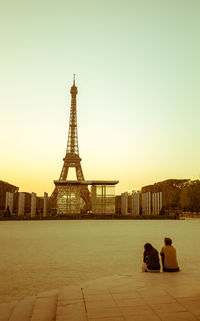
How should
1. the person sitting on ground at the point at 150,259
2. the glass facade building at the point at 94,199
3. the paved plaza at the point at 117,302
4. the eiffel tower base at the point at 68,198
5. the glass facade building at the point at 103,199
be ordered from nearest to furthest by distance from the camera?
the paved plaza at the point at 117,302, the person sitting on ground at the point at 150,259, the glass facade building at the point at 103,199, the glass facade building at the point at 94,199, the eiffel tower base at the point at 68,198

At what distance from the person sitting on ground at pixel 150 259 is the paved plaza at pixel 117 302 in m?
0.75

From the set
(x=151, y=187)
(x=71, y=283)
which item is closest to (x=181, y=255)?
(x=71, y=283)

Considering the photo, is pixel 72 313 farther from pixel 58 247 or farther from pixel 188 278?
pixel 58 247

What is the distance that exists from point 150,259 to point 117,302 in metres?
3.24

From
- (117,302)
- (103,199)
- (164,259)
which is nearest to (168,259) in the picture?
(164,259)

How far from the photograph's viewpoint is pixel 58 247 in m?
16.2

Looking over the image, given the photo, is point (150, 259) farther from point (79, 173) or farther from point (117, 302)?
point (79, 173)

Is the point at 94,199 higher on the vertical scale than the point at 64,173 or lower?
lower

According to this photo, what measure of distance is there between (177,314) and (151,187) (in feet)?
302

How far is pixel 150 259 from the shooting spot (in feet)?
31.0

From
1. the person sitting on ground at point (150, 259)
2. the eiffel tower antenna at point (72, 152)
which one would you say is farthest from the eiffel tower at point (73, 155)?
the person sitting on ground at point (150, 259)

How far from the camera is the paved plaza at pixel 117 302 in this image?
5.62 m

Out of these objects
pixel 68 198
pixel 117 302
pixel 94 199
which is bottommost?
pixel 117 302

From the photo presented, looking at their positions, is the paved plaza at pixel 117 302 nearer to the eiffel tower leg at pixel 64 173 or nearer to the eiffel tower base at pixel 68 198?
the eiffel tower base at pixel 68 198
